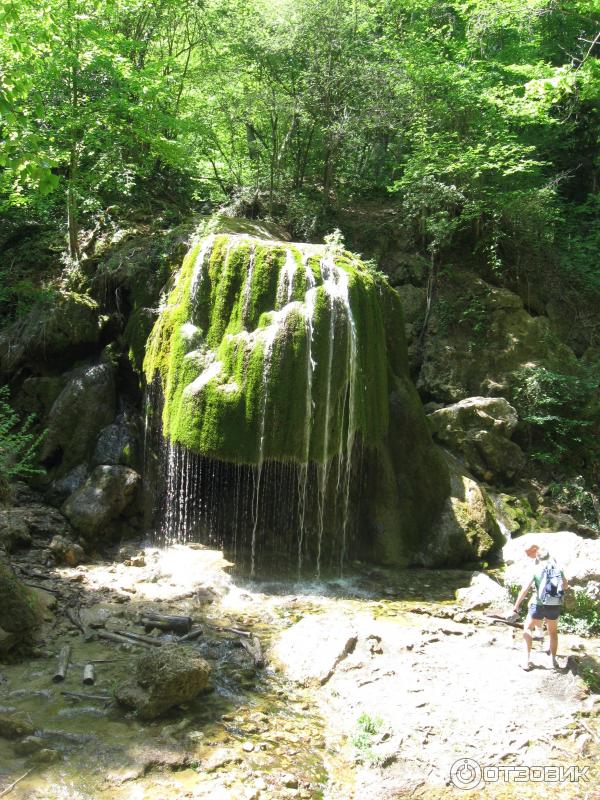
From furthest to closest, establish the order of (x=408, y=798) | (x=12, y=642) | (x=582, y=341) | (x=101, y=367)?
(x=582, y=341)
(x=101, y=367)
(x=12, y=642)
(x=408, y=798)

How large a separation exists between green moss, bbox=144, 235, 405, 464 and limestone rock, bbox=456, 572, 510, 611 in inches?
106

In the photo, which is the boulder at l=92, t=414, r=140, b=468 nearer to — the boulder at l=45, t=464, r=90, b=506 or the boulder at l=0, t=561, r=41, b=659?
the boulder at l=45, t=464, r=90, b=506

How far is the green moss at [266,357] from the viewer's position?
27.6 feet

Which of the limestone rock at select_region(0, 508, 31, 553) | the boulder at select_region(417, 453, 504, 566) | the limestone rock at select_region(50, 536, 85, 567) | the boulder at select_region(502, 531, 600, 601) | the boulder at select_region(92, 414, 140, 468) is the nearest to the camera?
the boulder at select_region(502, 531, 600, 601)

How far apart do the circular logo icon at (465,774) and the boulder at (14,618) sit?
4.03 m

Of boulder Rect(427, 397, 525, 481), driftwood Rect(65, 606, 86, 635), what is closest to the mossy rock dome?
boulder Rect(427, 397, 525, 481)

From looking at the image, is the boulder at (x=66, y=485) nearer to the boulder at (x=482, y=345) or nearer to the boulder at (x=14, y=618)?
the boulder at (x=14, y=618)

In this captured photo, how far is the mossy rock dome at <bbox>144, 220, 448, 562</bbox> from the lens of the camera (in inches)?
332

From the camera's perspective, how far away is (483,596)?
7590 millimetres

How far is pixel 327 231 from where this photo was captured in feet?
47.8

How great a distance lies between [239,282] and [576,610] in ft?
21.7

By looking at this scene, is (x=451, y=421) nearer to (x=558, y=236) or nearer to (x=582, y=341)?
(x=582, y=341)

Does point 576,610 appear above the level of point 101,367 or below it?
below

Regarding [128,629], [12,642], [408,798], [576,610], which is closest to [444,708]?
[408,798]
